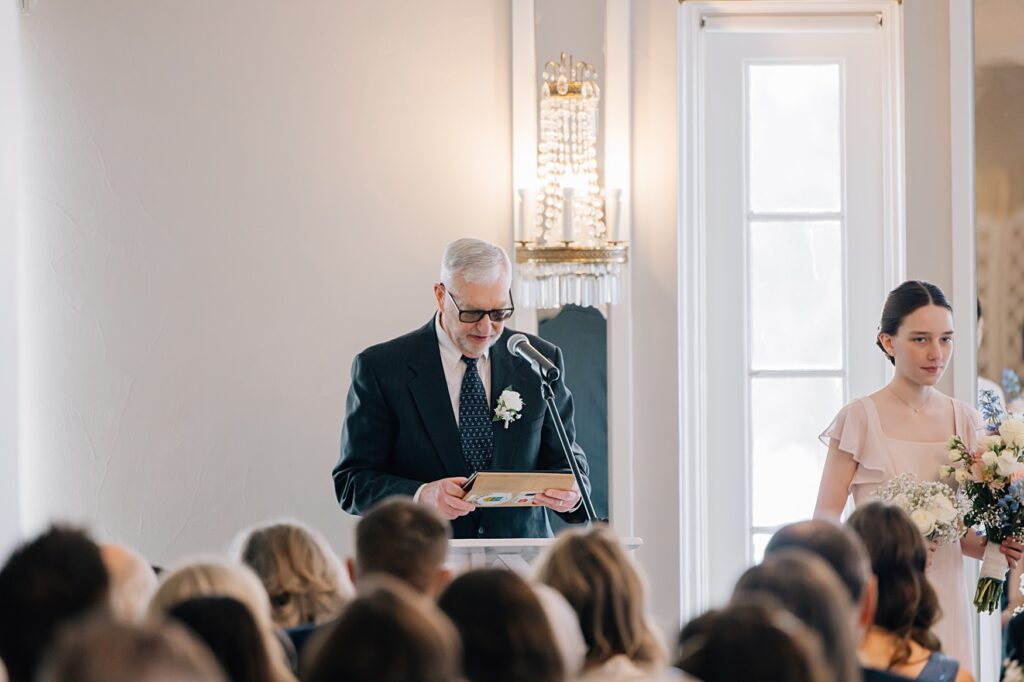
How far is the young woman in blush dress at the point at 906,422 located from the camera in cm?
445

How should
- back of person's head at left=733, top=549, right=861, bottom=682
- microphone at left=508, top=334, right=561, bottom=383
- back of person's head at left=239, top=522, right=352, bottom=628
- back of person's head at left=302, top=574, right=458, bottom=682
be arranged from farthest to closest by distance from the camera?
1. microphone at left=508, top=334, right=561, bottom=383
2. back of person's head at left=239, top=522, right=352, bottom=628
3. back of person's head at left=733, top=549, right=861, bottom=682
4. back of person's head at left=302, top=574, right=458, bottom=682

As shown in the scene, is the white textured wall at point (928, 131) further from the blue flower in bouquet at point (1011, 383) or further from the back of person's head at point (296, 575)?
the back of person's head at point (296, 575)

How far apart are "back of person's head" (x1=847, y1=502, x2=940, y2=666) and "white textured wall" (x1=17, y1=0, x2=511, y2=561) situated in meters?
2.71

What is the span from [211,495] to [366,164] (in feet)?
4.73

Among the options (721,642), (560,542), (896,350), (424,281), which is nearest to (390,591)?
(721,642)

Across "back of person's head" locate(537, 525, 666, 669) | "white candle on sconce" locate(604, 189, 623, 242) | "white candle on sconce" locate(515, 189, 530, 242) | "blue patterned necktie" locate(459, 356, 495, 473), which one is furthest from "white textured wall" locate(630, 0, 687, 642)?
"back of person's head" locate(537, 525, 666, 669)

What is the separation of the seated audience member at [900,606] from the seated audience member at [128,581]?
1.46 meters

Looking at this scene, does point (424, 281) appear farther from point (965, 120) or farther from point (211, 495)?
point (965, 120)

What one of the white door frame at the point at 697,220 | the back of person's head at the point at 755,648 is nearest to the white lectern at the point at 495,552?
the back of person's head at the point at 755,648

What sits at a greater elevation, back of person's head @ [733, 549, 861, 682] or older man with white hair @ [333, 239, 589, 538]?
older man with white hair @ [333, 239, 589, 538]

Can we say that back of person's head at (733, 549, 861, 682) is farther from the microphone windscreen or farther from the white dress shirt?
the white dress shirt

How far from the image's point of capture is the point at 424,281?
5.55 metres

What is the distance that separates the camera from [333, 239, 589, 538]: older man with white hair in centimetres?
445

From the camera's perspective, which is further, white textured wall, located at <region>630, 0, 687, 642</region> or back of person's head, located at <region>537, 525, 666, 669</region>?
white textured wall, located at <region>630, 0, 687, 642</region>
